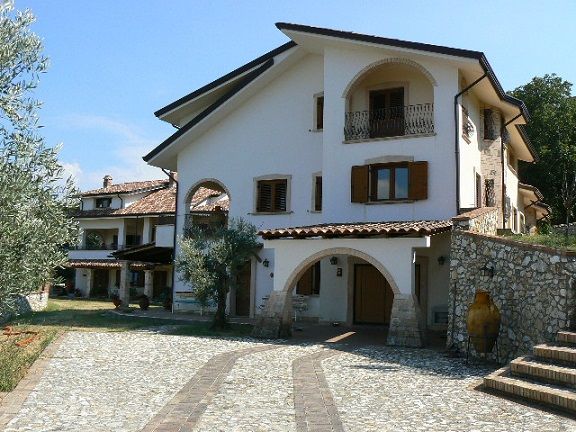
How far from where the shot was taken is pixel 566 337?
918 centimetres

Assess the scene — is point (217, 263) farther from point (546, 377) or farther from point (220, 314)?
point (546, 377)

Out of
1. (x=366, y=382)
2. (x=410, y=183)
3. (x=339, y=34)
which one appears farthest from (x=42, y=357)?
(x=339, y=34)

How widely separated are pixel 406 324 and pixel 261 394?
21.1ft

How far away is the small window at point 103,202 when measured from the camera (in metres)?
44.1

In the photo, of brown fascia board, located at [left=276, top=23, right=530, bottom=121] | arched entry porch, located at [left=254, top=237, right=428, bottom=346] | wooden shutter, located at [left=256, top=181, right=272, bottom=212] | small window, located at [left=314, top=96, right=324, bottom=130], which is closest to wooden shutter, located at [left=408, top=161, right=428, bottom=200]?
arched entry porch, located at [left=254, top=237, right=428, bottom=346]

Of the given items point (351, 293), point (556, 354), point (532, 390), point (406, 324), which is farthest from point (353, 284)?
point (532, 390)

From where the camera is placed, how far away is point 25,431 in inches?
245

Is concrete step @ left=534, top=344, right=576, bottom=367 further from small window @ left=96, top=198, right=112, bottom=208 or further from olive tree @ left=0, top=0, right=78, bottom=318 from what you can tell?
small window @ left=96, top=198, right=112, bottom=208

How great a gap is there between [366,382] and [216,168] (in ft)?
47.9

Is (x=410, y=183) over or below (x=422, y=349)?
over

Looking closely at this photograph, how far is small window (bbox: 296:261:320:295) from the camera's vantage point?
64.7 ft

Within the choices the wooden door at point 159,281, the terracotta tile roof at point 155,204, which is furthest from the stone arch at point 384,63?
the wooden door at point 159,281

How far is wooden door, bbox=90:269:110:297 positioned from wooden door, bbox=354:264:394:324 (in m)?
27.8

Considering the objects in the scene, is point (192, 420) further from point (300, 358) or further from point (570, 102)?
point (570, 102)
